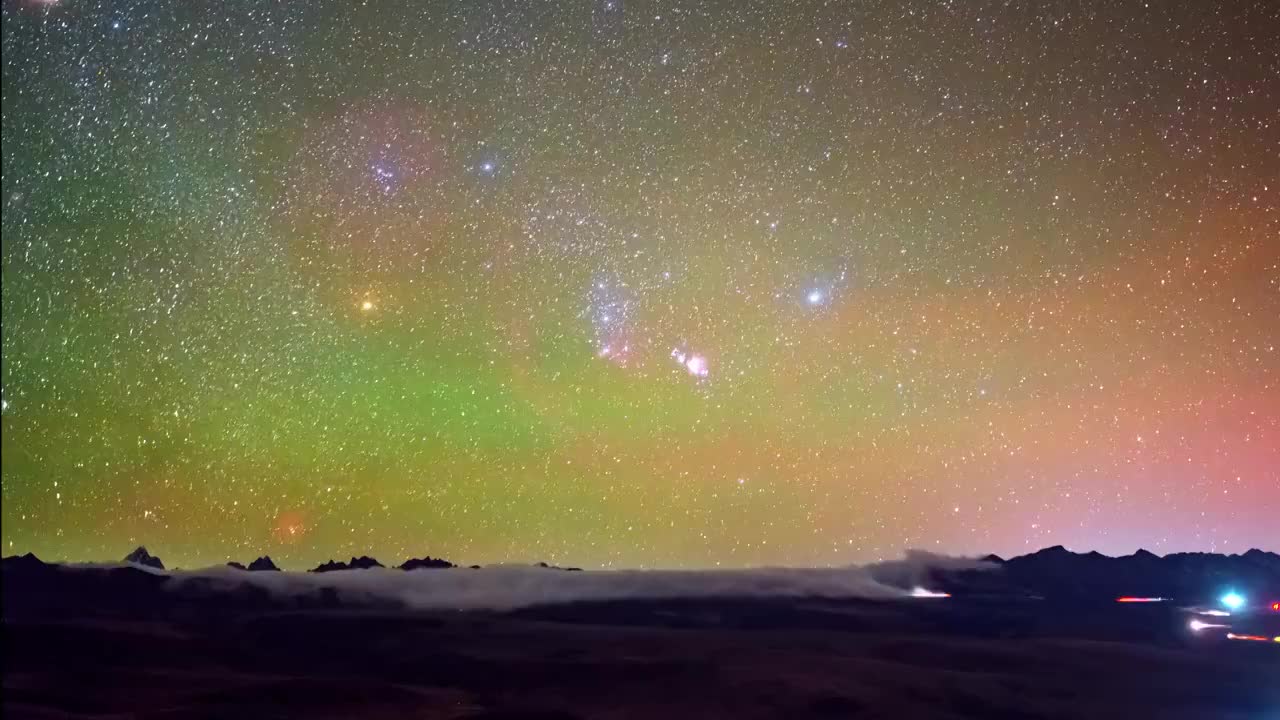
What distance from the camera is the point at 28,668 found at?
48.1 metres

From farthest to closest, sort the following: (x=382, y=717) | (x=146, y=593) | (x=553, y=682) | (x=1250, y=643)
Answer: (x=146, y=593) < (x=1250, y=643) < (x=553, y=682) < (x=382, y=717)

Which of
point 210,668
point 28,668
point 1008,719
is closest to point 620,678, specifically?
point 1008,719

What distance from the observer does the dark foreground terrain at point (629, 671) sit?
1348 inches

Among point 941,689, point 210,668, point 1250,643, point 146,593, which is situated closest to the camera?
point 941,689

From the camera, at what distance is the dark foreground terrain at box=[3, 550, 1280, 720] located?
3425 cm

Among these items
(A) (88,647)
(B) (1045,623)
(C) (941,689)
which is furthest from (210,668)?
(B) (1045,623)

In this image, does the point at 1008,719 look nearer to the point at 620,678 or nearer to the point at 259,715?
the point at 620,678

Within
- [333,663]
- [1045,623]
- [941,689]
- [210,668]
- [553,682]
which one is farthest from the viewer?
[1045,623]

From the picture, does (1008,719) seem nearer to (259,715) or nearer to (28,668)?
(259,715)

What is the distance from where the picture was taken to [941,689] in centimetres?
4212

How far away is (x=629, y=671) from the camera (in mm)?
50500

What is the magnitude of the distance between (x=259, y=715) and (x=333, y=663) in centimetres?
2956

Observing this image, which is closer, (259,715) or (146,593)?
(259,715)

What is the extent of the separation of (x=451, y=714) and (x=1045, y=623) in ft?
356
